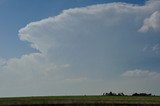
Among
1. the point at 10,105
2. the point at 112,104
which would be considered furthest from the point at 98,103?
the point at 10,105

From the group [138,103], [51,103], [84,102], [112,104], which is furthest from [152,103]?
[51,103]

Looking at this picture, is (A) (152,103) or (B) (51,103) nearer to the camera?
(B) (51,103)

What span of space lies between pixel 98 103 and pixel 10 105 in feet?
56.3

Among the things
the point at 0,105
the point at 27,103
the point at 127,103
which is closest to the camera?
the point at 0,105

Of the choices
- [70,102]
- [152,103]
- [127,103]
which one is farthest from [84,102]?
[152,103]

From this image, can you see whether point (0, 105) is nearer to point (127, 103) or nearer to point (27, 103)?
point (27, 103)

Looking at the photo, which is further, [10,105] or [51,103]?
[51,103]

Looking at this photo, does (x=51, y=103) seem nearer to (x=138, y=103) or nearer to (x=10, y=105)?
(x=10, y=105)

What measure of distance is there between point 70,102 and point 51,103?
4.13m

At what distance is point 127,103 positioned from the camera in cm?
7769

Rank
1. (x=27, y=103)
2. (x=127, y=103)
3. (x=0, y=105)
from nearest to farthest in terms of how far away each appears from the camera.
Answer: (x=0, y=105), (x=27, y=103), (x=127, y=103)

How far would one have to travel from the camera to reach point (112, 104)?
75688 millimetres

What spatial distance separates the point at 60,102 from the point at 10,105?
10344mm

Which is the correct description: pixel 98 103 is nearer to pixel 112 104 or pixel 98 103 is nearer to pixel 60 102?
pixel 112 104
